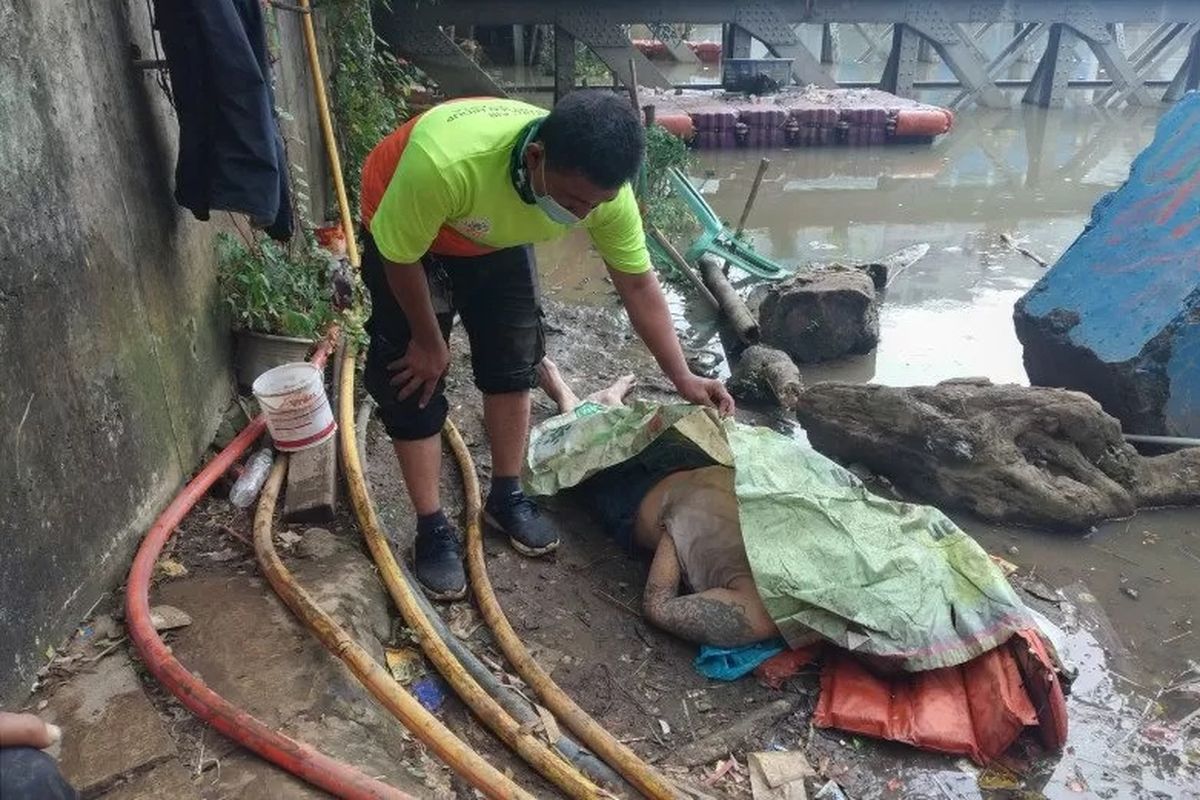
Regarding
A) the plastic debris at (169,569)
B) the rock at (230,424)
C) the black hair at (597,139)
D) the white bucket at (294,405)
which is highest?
the black hair at (597,139)

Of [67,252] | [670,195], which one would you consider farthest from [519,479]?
[670,195]

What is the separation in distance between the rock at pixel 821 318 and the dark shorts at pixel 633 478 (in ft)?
9.49

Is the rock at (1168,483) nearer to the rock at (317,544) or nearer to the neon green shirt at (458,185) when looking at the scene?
the neon green shirt at (458,185)

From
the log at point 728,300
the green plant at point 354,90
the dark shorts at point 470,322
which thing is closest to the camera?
the dark shorts at point 470,322

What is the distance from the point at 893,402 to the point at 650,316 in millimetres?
2026

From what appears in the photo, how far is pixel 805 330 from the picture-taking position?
602 centimetres

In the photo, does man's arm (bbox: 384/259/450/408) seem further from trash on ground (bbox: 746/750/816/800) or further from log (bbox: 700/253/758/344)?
log (bbox: 700/253/758/344)

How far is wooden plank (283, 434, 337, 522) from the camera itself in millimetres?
2945

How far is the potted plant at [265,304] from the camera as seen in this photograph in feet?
12.1

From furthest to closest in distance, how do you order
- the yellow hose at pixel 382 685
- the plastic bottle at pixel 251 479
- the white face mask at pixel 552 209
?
the plastic bottle at pixel 251 479
the white face mask at pixel 552 209
the yellow hose at pixel 382 685

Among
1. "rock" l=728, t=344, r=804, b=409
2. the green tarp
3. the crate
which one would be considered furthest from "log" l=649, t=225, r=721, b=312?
the crate

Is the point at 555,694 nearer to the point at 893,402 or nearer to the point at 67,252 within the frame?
the point at 67,252

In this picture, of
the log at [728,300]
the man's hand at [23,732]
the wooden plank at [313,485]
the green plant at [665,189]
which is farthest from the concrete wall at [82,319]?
the green plant at [665,189]

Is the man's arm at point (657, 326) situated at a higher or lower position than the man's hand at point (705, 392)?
higher
